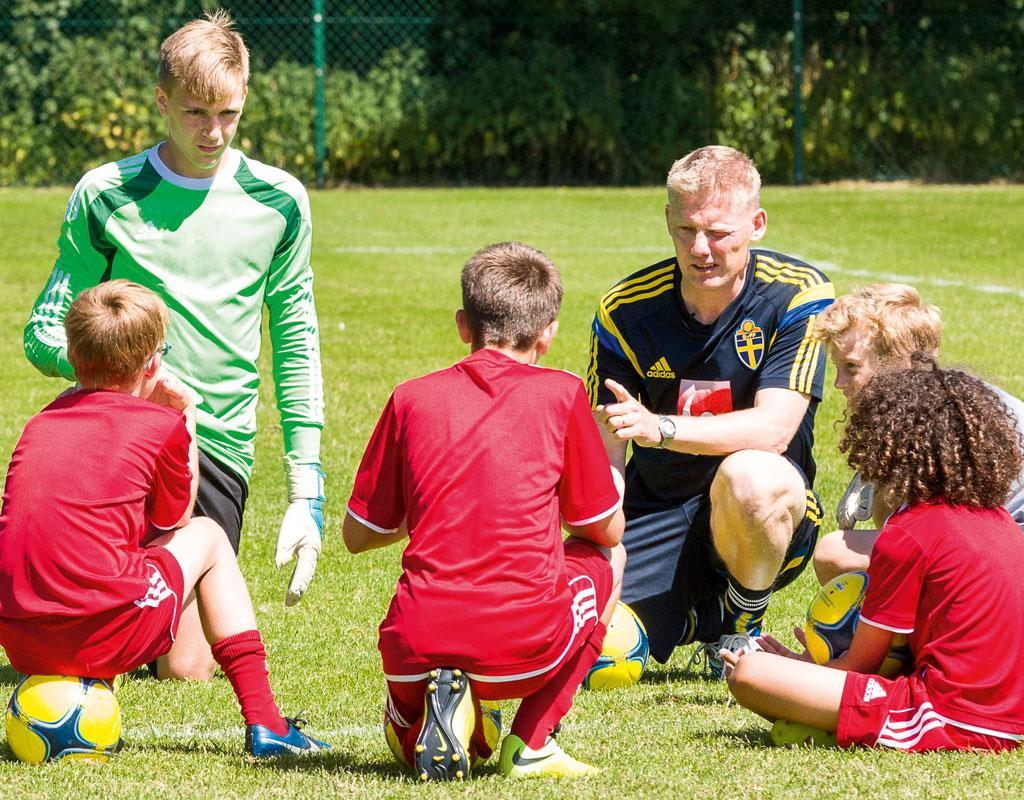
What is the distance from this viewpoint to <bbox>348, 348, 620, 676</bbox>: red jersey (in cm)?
353

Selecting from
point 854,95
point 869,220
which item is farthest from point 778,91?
point 869,220

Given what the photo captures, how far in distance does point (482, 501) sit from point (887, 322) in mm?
1553

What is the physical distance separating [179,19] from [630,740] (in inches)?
770

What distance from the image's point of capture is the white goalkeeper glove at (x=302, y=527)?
4363mm

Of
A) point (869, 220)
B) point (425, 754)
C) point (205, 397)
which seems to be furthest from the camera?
point (869, 220)

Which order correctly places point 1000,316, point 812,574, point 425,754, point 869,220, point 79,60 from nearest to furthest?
point 425,754 < point 812,574 < point 1000,316 < point 869,220 < point 79,60

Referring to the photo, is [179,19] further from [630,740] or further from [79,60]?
[630,740]

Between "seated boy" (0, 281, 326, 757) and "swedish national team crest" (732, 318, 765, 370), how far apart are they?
5.85 feet

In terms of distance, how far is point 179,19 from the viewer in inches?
859

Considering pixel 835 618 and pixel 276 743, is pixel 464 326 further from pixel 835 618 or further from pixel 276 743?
pixel 835 618

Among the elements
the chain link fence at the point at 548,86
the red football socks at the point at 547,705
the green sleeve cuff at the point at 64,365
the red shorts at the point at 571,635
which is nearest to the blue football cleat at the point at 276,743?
the red shorts at the point at 571,635

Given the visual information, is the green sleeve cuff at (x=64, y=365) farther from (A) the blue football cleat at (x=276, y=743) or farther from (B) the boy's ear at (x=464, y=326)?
(B) the boy's ear at (x=464, y=326)

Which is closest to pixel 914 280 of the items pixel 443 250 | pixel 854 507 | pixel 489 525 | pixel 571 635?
pixel 443 250

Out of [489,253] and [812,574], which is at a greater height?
[489,253]
